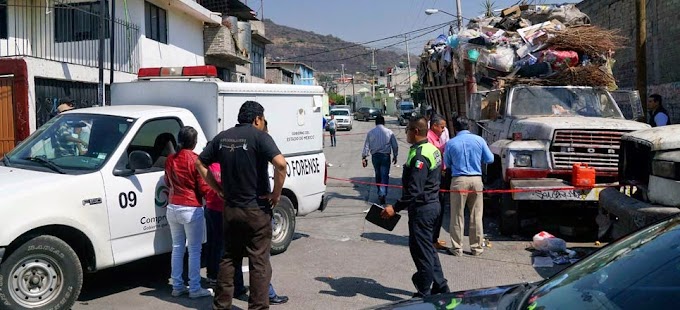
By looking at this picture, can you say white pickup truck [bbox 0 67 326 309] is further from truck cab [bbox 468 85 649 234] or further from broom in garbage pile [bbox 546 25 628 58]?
broom in garbage pile [bbox 546 25 628 58]

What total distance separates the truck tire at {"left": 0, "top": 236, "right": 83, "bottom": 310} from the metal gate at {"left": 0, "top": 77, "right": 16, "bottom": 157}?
783cm

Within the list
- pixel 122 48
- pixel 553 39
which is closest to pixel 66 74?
pixel 122 48

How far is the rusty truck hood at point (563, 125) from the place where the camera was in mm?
8820

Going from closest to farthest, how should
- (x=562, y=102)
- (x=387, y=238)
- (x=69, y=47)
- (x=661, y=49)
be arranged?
(x=387, y=238) → (x=562, y=102) → (x=69, y=47) → (x=661, y=49)

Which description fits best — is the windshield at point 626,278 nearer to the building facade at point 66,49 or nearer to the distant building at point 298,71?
the building facade at point 66,49

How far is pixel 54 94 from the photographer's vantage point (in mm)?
13258

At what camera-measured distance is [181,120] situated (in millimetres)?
6688

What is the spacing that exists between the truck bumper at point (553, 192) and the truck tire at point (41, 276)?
552 cm

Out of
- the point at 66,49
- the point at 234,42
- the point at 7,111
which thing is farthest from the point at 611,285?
the point at 234,42

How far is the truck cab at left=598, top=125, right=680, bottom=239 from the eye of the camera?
581 cm

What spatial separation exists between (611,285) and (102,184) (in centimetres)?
442

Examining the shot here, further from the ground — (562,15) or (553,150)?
(562,15)

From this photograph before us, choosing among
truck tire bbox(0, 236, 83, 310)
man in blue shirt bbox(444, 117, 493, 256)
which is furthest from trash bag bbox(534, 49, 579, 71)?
truck tire bbox(0, 236, 83, 310)

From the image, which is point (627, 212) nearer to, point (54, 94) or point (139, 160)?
point (139, 160)
